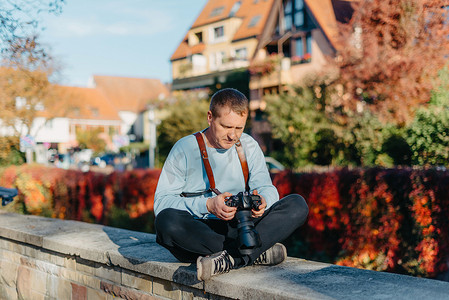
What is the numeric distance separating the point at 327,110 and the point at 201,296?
58.6 ft

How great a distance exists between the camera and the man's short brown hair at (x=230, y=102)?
3.15 meters

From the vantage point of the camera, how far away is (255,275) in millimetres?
2893

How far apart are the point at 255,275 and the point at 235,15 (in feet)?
132

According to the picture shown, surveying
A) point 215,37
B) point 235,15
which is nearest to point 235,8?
point 235,15

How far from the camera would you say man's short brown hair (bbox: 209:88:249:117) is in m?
3.15

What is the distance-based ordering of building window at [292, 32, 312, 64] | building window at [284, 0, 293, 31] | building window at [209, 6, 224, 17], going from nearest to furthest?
1. building window at [292, 32, 312, 64]
2. building window at [284, 0, 293, 31]
3. building window at [209, 6, 224, 17]

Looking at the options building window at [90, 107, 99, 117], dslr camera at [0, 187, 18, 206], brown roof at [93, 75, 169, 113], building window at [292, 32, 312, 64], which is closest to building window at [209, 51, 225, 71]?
building window at [292, 32, 312, 64]

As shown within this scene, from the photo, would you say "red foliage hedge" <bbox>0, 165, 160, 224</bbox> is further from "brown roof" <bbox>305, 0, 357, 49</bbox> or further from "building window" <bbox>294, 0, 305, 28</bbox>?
"building window" <bbox>294, 0, 305, 28</bbox>

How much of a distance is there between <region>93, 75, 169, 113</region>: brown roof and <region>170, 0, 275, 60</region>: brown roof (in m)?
21.1

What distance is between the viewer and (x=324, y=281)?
271 cm

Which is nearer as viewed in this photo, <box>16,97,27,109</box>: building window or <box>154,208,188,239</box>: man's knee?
<box>154,208,188,239</box>: man's knee

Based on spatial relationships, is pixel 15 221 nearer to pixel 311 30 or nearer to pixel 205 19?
pixel 311 30

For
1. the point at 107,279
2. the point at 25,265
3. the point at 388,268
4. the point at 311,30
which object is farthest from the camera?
the point at 311,30

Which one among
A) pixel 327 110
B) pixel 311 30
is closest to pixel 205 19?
pixel 311 30
